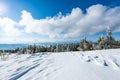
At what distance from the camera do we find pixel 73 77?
3.67 meters

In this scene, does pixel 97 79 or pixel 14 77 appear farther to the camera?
pixel 14 77

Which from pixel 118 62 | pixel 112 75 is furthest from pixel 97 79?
pixel 118 62

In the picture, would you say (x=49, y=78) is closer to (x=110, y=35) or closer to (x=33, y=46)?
(x=110, y=35)

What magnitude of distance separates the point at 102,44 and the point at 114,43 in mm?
3615

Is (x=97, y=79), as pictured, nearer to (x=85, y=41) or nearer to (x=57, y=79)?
(x=57, y=79)

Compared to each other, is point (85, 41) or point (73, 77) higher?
point (85, 41)

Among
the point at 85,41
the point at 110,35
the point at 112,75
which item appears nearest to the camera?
the point at 112,75

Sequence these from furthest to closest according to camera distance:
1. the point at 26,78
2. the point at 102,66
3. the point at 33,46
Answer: the point at 33,46 < the point at 102,66 < the point at 26,78

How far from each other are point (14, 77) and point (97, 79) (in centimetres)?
240

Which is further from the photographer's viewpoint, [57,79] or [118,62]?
[118,62]

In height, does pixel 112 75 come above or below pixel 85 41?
below

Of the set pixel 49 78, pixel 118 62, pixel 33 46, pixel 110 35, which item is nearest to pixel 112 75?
pixel 118 62

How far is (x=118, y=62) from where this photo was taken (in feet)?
15.2

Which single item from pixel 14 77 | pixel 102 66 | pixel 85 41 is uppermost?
pixel 85 41
